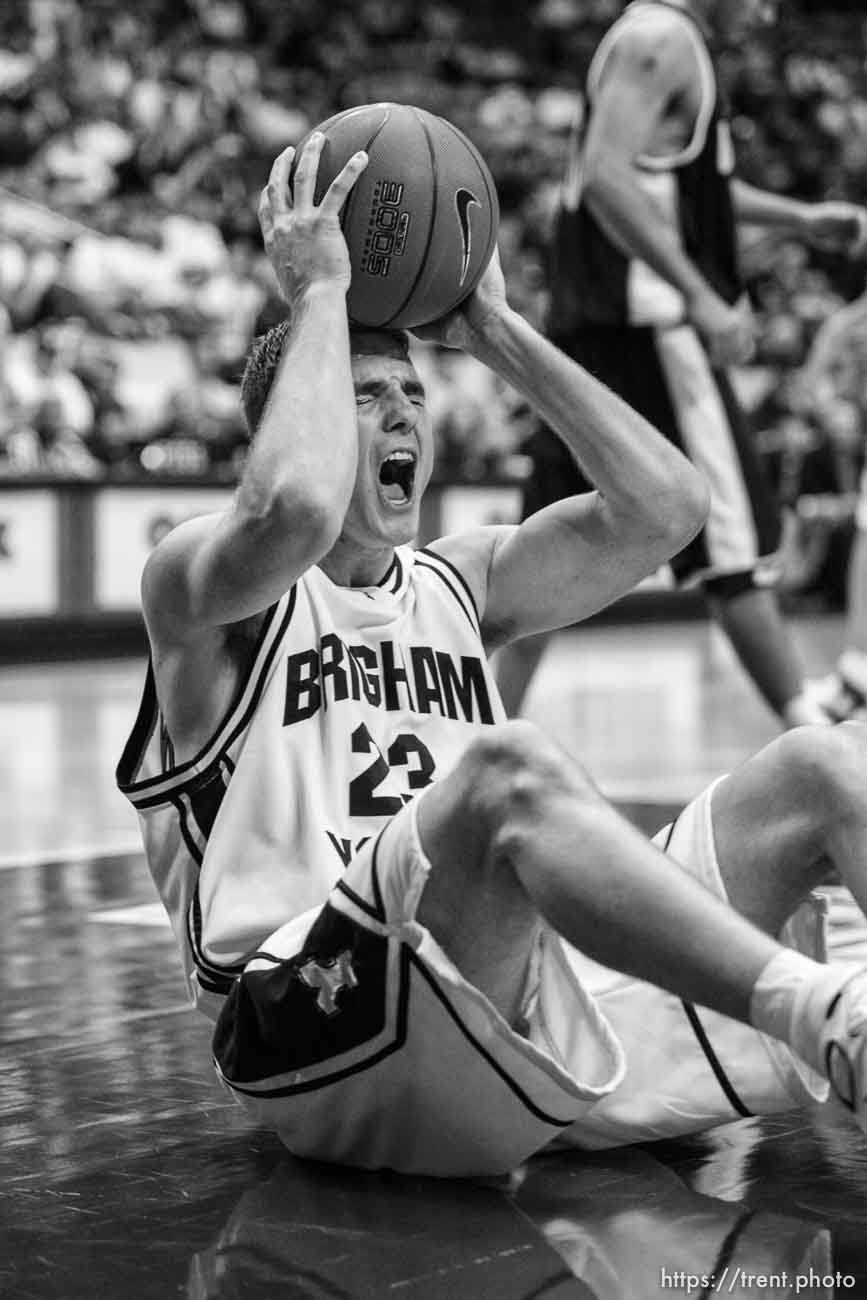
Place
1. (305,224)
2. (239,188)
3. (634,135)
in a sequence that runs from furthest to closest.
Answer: (239,188) < (634,135) < (305,224)

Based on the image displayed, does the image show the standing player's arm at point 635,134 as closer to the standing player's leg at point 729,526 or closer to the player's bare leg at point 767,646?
the standing player's leg at point 729,526

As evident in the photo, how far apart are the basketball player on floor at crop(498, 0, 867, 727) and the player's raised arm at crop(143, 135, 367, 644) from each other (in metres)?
2.85

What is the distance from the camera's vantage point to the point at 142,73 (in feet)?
50.2

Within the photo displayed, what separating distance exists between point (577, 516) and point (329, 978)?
34.6 inches

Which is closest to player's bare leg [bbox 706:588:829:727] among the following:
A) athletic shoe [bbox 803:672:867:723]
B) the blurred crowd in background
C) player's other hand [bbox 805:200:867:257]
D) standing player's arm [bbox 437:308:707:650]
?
athletic shoe [bbox 803:672:867:723]

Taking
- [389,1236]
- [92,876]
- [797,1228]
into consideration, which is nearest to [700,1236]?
[797,1228]

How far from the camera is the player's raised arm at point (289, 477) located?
8.32 ft

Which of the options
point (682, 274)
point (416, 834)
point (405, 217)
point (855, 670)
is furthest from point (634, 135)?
point (416, 834)

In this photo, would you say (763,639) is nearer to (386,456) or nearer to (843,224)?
(843,224)

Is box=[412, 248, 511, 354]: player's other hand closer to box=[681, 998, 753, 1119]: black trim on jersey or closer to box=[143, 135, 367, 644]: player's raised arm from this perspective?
box=[143, 135, 367, 644]: player's raised arm

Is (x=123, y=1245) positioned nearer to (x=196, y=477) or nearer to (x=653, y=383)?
(x=653, y=383)

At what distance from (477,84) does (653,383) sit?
45.4 ft

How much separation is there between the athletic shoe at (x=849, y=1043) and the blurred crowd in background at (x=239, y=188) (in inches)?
300

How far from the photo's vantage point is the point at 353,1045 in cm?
248
